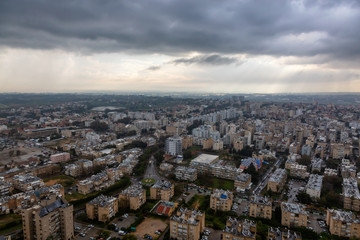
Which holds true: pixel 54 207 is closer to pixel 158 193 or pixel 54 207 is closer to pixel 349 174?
pixel 158 193

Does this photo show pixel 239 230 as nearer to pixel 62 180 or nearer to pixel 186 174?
pixel 186 174

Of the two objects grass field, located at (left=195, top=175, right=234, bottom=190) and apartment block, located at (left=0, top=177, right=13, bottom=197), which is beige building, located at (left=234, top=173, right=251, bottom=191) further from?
apartment block, located at (left=0, top=177, right=13, bottom=197)

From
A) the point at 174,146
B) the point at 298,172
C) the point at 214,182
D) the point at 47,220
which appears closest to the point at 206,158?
the point at 174,146

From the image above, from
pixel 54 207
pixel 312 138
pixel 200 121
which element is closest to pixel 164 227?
pixel 54 207

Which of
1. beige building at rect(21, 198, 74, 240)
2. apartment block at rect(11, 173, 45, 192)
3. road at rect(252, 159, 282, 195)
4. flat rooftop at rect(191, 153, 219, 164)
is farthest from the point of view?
flat rooftop at rect(191, 153, 219, 164)

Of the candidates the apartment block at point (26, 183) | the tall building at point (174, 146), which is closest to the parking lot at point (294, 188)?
the tall building at point (174, 146)

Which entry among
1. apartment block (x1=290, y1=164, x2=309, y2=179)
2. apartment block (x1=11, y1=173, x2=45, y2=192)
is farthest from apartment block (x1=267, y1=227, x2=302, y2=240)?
apartment block (x1=11, y1=173, x2=45, y2=192)
